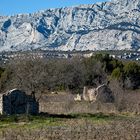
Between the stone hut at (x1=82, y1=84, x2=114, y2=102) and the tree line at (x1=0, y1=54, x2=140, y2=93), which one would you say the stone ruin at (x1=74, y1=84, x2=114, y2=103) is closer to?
the stone hut at (x1=82, y1=84, x2=114, y2=102)

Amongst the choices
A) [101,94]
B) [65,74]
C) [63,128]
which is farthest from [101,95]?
[63,128]

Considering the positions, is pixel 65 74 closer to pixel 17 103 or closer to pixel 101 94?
pixel 101 94

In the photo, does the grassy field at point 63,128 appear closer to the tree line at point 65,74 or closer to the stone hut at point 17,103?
the stone hut at point 17,103

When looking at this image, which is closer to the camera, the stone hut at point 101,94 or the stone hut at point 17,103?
the stone hut at point 17,103

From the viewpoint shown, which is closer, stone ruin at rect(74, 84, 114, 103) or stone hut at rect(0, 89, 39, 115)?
stone hut at rect(0, 89, 39, 115)

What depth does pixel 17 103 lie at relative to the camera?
3372cm

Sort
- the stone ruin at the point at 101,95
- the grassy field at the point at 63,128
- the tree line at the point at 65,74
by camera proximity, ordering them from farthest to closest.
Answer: the tree line at the point at 65,74 < the stone ruin at the point at 101,95 < the grassy field at the point at 63,128

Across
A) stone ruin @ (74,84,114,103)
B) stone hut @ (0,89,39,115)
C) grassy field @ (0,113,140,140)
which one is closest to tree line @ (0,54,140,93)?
stone ruin @ (74,84,114,103)

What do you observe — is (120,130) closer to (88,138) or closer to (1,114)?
(88,138)

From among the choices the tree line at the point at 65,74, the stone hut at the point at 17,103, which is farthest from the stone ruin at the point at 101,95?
the stone hut at the point at 17,103

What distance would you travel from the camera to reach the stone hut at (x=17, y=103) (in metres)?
33.1

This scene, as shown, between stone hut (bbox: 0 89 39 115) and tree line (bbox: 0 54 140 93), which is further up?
tree line (bbox: 0 54 140 93)

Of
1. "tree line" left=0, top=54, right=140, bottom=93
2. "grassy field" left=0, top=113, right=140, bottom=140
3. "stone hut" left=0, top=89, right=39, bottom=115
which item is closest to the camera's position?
"grassy field" left=0, top=113, right=140, bottom=140

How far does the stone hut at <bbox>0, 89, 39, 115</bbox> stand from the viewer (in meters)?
33.1
